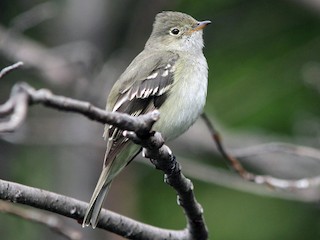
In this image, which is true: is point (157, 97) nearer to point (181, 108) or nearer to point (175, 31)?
point (181, 108)

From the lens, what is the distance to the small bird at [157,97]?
479 cm

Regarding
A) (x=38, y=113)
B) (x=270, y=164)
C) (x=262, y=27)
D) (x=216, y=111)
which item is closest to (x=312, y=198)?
(x=270, y=164)

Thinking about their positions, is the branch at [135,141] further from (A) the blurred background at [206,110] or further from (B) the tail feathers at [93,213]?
(A) the blurred background at [206,110]

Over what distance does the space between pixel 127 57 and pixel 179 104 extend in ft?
15.3

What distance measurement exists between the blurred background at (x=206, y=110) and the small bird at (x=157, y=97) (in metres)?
2.09

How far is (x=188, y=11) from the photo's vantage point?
9.49 meters

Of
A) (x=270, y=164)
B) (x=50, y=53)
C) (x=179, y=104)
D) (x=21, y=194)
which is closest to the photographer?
(x=21, y=194)

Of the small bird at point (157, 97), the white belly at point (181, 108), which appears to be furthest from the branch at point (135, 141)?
the white belly at point (181, 108)

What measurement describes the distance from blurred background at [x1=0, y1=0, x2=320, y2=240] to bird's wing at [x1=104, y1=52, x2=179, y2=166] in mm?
2201

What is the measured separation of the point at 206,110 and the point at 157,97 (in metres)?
3.81

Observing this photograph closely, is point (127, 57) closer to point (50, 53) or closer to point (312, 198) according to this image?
point (50, 53)

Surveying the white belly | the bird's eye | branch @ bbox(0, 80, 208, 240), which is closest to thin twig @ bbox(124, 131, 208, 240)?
branch @ bbox(0, 80, 208, 240)

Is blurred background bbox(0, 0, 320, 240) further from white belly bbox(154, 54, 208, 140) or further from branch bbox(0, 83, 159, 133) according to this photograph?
branch bbox(0, 83, 159, 133)

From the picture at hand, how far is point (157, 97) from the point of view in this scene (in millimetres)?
5113
